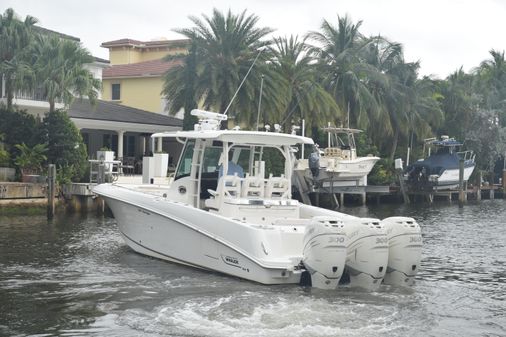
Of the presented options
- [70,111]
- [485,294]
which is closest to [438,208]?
[70,111]

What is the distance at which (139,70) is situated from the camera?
58219mm

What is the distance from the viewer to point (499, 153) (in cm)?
6341

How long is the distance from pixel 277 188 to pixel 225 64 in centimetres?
2360

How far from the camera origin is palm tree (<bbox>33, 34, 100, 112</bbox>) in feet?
120

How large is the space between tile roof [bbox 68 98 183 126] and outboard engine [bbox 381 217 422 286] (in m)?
27.1

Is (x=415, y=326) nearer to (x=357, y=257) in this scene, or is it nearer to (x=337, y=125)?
(x=357, y=257)

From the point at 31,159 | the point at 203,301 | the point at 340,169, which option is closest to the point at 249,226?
the point at 203,301

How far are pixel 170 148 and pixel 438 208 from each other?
16631 mm

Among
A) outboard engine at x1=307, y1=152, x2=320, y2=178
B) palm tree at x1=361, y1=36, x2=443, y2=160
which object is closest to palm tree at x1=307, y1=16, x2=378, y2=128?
palm tree at x1=361, y1=36, x2=443, y2=160

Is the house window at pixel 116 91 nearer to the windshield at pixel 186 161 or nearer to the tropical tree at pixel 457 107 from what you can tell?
the tropical tree at pixel 457 107

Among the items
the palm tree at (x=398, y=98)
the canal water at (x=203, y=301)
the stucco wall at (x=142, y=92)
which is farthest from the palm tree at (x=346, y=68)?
the canal water at (x=203, y=301)

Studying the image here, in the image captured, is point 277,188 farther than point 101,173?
No

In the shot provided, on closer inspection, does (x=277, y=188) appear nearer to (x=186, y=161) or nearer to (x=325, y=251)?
(x=186, y=161)

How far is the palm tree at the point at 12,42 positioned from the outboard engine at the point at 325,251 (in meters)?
24.1
